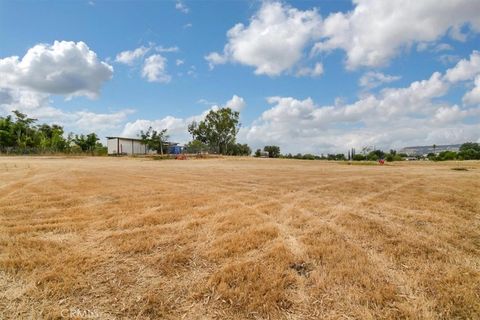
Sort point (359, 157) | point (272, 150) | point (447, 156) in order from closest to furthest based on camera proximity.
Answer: point (447, 156)
point (359, 157)
point (272, 150)

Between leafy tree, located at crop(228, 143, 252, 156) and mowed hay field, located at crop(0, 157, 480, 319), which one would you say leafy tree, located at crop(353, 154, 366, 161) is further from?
mowed hay field, located at crop(0, 157, 480, 319)

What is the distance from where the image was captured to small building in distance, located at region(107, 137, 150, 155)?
53.2m

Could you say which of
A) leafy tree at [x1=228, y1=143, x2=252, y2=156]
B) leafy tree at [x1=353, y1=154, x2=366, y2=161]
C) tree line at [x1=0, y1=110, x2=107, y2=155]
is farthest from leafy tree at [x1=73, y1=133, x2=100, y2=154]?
leafy tree at [x1=353, y1=154, x2=366, y2=161]

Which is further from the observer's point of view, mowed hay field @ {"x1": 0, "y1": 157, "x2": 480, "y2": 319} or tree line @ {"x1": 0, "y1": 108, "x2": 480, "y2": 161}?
tree line @ {"x1": 0, "y1": 108, "x2": 480, "y2": 161}

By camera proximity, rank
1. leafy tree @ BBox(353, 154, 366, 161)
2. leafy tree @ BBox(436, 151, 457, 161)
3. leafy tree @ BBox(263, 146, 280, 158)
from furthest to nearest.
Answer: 1. leafy tree @ BBox(263, 146, 280, 158)
2. leafy tree @ BBox(353, 154, 366, 161)
3. leafy tree @ BBox(436, 151, 457, 161)

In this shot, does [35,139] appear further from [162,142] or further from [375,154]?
[375,154]

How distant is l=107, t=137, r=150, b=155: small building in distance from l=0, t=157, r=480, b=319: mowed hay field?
4944cm

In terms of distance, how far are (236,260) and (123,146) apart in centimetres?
5540

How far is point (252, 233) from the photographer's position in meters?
4.73

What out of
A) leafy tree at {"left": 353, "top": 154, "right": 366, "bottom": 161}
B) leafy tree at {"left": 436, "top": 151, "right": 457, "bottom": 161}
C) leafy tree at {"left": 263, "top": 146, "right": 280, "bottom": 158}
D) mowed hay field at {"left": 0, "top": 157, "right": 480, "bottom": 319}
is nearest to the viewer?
mowed hay field at {"left": 0, "top": 157, "right": 480, "bottom": 319}

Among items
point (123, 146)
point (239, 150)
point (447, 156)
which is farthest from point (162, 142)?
point (447, 156)

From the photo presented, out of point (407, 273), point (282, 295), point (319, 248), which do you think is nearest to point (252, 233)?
point (319, 248)

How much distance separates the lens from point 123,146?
5434cm

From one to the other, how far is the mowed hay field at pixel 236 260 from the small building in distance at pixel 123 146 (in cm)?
4944
